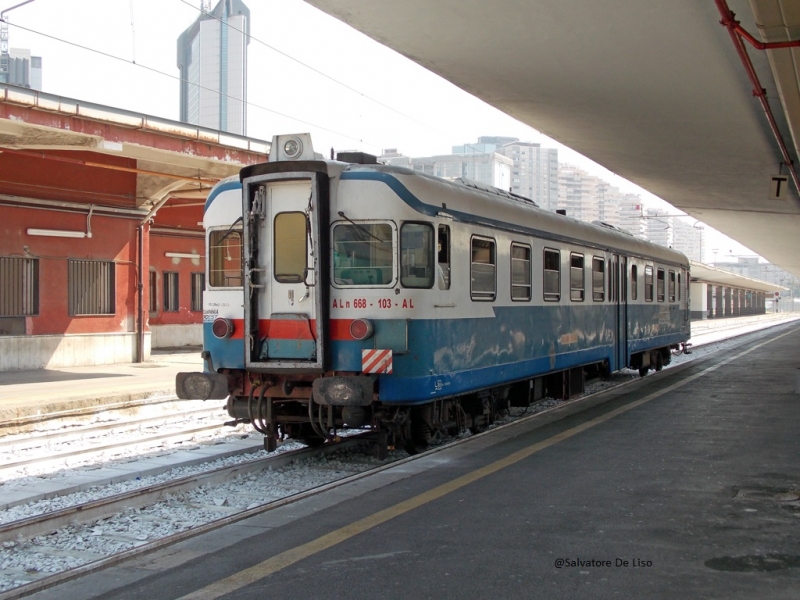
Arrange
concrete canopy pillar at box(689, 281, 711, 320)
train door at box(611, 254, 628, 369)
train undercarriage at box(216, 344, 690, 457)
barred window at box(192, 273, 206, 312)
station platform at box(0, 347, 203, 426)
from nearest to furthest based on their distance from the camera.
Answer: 1. train undercarriage at box(216, 344, 690, 457)
2. station platform at box(0, 347, 203, 426)
3. train door at box(611, 254, 628, 369)
4. barred window at box(192, 273, 206, 312)
5. concrete canopy pillar at box(689, 281, 711, 320)

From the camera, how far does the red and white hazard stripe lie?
8383mm

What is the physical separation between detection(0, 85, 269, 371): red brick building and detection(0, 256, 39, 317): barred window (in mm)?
22

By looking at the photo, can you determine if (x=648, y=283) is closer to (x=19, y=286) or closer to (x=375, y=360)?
(x=375, y=360)

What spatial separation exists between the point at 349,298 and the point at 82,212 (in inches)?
525

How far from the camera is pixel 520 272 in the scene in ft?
36.1

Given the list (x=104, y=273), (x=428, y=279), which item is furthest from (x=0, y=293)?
(x=428, y=279)

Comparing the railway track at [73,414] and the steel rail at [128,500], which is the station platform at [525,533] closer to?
the steel rail at [128,500]

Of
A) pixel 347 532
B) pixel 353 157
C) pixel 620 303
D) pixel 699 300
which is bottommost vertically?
pixel 347 532

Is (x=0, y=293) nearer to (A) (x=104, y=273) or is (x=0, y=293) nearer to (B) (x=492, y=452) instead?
(A) (x=104, y=273)

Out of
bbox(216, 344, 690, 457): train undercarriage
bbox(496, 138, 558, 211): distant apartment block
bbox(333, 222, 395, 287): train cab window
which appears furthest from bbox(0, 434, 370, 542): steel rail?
bbox(496, 138, 558, 211): distant apartment block

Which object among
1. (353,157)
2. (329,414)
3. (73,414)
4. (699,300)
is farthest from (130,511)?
(699,300)

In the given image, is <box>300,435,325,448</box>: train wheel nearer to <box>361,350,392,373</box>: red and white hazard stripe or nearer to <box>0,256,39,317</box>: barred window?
<box>361,350,392,373</box>: red and white hazard stripe

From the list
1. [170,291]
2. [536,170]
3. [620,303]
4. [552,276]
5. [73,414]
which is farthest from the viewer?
[536,170]

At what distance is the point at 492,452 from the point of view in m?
8.85
